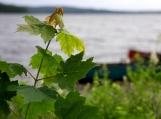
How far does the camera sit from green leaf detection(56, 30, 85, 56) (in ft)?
2.31

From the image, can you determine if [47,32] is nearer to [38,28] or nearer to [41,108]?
[38,28]

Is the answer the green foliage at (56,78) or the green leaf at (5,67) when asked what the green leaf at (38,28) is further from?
the green leaf at (5,67)

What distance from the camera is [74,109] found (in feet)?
2.02

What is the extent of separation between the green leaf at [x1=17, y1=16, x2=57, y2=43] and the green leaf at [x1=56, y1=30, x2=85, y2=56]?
0.18 ft

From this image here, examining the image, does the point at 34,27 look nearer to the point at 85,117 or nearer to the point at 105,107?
the point at 85,117

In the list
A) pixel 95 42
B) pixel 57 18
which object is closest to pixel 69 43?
pixel 57 18

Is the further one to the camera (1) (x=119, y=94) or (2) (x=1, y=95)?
(1) (x=119, y=94)

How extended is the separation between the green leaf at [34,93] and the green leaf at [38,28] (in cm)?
9

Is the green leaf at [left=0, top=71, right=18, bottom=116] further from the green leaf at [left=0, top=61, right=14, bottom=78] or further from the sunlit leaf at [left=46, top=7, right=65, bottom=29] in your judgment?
the sunlit leaf at [left=46, top=7, right=65, bottom=29]

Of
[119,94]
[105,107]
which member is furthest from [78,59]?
[119,94]

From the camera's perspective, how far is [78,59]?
649 mm

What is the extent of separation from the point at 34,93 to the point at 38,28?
130 mm

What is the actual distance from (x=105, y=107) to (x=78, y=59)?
281 centimetres

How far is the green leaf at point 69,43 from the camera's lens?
0.70 metres
